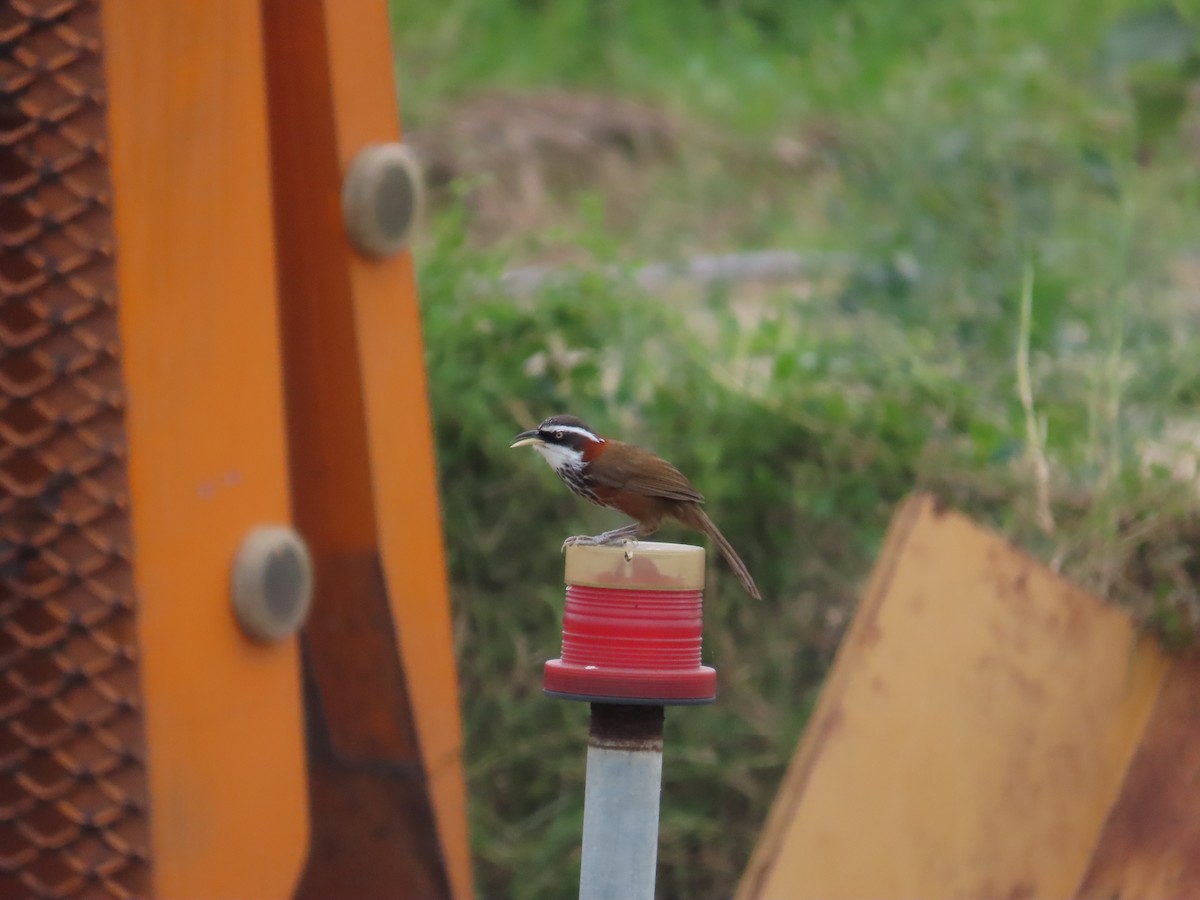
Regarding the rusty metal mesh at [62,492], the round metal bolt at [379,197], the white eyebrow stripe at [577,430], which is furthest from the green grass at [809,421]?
the rusty metal mesh at [62,492]

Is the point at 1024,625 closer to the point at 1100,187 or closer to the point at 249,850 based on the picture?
the point at 249,850

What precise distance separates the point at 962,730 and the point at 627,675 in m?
1.65

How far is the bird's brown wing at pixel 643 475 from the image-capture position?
11.7 feet

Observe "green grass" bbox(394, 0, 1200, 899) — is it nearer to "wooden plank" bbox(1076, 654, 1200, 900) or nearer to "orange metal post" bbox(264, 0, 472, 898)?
"wooden plank" bbox(1076, 654, 1200, 900)

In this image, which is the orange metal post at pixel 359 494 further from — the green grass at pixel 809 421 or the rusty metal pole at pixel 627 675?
the rusty metal pole at pixel 627 675

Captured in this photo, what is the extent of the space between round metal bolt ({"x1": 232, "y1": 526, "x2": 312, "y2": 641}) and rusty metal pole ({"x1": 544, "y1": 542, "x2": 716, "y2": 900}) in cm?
71

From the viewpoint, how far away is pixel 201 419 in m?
2.92

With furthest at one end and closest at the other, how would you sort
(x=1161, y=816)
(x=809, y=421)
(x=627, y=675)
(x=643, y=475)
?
(x=809, y=421)
(x=1161, y=816)
(x=643, y=475)
(x=627, y=675)

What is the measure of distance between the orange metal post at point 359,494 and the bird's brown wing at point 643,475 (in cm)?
46

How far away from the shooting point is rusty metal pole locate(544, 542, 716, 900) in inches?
96.8

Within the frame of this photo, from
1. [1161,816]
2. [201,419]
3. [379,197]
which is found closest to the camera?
[201,419]

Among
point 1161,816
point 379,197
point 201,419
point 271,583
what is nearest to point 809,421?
point 1161,816

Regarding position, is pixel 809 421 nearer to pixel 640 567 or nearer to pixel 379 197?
pixel 379 197

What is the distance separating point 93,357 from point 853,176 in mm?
3967
